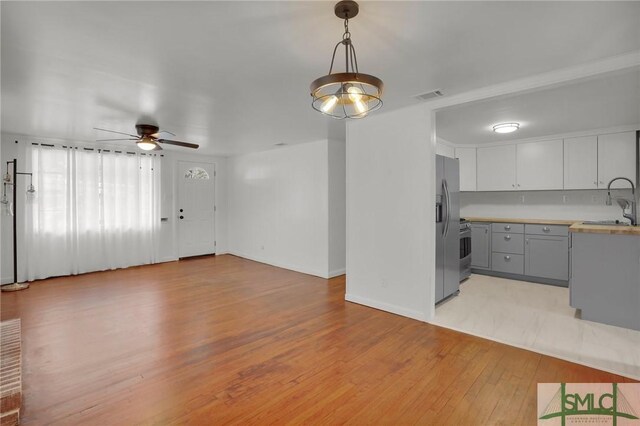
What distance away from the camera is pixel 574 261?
3592 millimetres

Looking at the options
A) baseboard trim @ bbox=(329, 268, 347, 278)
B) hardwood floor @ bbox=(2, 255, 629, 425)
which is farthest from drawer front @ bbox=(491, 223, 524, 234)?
hardwood floor @ bbox=(2, 255, 629, 425)

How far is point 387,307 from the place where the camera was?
392 centimetres

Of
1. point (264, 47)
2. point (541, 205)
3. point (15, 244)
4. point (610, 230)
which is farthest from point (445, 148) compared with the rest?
point (15, 244)

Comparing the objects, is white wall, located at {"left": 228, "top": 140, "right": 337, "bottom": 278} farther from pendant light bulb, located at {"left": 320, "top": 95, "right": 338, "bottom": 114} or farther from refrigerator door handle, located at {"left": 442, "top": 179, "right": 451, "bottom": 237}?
pendant light bulb, located at {"left": 320, "top": 95, "right": 338, "bottom": 114}

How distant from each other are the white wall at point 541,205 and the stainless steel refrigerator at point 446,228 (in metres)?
2.30

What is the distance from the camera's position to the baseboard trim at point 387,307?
11.9 feet

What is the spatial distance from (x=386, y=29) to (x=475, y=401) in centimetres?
256

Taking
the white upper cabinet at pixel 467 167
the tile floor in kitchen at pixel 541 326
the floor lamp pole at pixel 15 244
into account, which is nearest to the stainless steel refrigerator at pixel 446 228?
the tile floor in kitchen at pixel 541 326

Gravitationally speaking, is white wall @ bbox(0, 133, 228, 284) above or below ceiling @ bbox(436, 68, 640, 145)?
below

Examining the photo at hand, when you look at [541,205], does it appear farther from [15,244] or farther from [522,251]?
[15,244]

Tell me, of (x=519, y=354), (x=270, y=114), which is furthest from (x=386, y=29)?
(x=519, y=354)

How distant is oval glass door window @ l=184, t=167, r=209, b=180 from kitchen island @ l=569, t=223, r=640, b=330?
714 cm

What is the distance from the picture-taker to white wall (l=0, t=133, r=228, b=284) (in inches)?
204

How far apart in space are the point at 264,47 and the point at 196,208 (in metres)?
6.00
